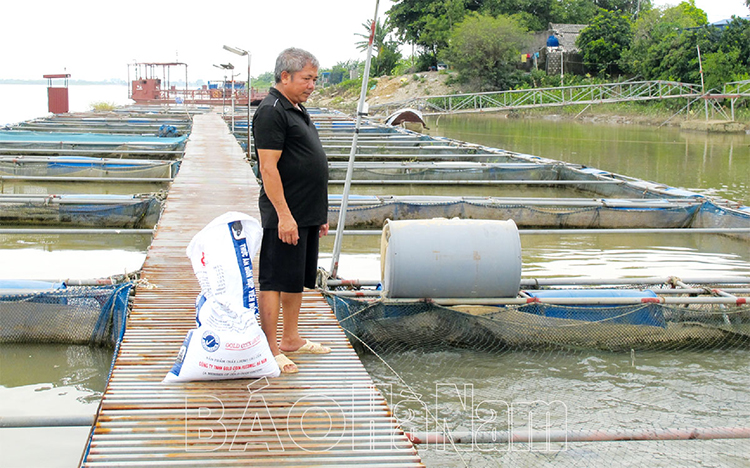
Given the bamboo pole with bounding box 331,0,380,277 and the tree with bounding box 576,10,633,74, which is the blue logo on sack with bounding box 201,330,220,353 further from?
the tree with bounding box 576,10,633,74

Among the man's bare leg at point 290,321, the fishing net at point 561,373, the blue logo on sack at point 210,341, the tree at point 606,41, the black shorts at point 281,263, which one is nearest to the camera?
the blue logo on sack at point 210,341

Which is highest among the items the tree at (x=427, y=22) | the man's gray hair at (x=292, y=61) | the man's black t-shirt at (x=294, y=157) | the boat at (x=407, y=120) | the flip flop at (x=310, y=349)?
the tree at (x=427, y=22)

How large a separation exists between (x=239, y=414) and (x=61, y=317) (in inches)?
93.5

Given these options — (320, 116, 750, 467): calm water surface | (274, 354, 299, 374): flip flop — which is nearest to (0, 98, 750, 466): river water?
(320, 116, 750, 467): calm water surface

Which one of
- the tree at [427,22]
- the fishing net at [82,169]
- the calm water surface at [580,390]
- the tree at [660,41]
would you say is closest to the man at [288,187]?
the calm water surface at [580,390]

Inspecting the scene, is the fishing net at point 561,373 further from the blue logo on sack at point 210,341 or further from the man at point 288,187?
the blue logo on sack at point 210,341

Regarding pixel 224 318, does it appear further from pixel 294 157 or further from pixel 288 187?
pixel 294 157

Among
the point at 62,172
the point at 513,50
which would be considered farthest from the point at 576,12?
the point at 62,172

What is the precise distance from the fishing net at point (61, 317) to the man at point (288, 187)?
1.67 m

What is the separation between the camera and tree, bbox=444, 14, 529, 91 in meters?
44.8

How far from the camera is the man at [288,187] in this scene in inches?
130

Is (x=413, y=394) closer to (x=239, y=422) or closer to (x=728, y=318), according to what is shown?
(x=239, y=422)

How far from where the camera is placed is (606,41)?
4231cm

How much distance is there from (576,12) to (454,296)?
51.5 meters
